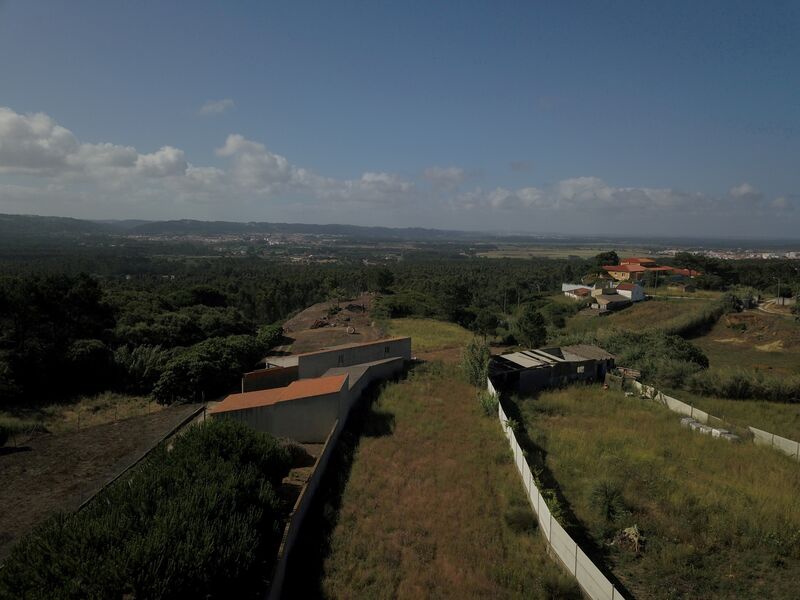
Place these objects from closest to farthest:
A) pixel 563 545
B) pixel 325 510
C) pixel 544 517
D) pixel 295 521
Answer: pixel 563 545, pixel 295 521, pixel 544 517, pixel 325 510

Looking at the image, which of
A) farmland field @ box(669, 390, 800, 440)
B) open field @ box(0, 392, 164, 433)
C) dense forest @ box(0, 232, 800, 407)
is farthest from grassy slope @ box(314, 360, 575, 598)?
open field @ box(0, 392, 164, 433)

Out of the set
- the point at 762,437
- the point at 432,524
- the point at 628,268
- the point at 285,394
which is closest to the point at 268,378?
the point at 285,394

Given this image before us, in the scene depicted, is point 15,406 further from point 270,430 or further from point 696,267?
point 696,267

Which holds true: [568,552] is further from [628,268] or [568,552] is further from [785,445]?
[628,268]

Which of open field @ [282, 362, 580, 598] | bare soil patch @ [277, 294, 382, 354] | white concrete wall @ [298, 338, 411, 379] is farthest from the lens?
bare soil patch @ [277, 294, 382, 354]

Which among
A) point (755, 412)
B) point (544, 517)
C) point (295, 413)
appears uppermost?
point (295, 413)

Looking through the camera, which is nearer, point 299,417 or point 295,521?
point 295,521

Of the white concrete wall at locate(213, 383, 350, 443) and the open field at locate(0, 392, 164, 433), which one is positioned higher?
the white concrete wall at locate(213, 383, 350, 443)

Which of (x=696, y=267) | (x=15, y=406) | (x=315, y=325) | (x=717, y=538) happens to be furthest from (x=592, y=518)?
(x=696, y=267)

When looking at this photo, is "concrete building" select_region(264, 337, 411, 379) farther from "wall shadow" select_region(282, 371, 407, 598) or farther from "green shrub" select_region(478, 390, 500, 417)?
"green shrub" select_region(478, 390, 500, 417)
